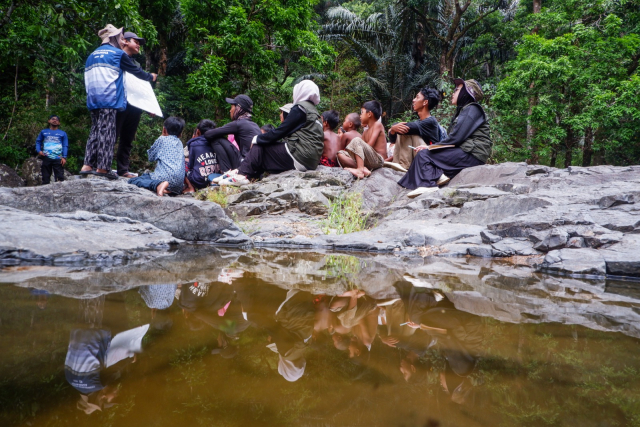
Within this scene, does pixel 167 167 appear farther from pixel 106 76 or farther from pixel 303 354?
pixel 303 354

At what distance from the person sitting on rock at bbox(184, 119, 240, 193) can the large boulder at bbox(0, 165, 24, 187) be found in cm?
600

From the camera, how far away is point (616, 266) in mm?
2906

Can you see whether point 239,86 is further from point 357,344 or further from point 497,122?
point 357,344

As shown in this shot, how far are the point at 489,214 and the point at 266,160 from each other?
322 cm

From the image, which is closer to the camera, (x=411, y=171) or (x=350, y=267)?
(x=350, y=267)

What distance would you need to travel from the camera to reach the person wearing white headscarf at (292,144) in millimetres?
5812

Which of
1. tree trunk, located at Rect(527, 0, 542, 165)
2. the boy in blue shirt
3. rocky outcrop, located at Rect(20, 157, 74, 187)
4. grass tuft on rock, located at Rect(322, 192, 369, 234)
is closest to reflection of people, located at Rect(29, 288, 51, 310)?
grass tuft on rock, located at Rect(322, 192, 369, 234)

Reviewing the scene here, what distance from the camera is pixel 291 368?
1.17 m

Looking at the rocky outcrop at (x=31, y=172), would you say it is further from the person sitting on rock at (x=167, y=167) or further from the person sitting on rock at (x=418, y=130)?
the person sitting on rock at (x=418, y=130)

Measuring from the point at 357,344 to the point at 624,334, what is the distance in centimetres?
104

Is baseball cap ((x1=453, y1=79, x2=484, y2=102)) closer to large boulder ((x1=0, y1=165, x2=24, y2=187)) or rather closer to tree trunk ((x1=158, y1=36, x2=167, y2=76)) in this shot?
large boulder ((x1=0, y1=165, x2=24, y2=187))

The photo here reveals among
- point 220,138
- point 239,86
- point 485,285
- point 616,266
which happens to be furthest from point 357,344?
point 239,86

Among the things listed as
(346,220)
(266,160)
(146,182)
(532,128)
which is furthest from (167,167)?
(532,128)

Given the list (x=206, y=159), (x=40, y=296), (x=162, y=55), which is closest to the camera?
(x=40, y=296)
